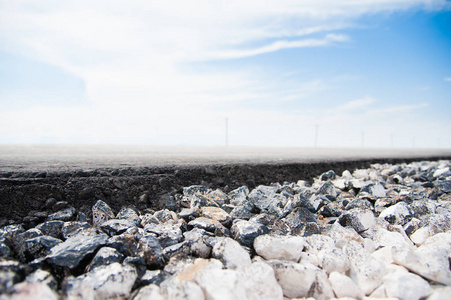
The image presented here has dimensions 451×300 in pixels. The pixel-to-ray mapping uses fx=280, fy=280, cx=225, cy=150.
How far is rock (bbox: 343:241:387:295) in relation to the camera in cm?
173

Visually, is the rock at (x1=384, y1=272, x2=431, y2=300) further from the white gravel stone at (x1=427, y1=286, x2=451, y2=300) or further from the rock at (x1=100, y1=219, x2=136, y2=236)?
the rock at (x1=100, y1=219, x2=136, y2=236)

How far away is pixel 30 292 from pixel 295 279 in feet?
4.46

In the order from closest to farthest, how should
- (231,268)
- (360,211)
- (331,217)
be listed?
(231,268) < (360,211) < (331,217)

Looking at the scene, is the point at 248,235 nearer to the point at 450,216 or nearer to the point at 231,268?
the point at 231,268

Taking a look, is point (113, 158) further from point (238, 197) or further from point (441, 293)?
point (441, 293)

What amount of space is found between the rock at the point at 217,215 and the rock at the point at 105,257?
0.88 m

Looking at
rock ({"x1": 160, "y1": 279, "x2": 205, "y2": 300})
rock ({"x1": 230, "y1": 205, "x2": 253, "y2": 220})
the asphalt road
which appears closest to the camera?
rock ({"x1": 160, "y1": 279, "x2": 205, "y2": 300})

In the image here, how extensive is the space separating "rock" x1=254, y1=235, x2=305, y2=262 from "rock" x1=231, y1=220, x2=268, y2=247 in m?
0.14

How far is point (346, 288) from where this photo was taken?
5.44 feet

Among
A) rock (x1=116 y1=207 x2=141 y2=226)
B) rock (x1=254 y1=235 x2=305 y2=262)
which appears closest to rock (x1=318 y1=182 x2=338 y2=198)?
rock (x1=254 y1=235 x2=305 y2=262)

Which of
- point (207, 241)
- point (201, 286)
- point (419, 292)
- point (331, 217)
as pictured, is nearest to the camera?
point (201, 286)

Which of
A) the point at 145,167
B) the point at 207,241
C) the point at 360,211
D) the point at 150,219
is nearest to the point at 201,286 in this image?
the point at 207,241

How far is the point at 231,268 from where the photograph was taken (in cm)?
173

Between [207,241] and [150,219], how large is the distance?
26.0 inches
